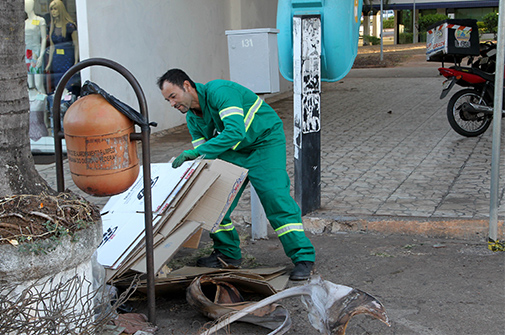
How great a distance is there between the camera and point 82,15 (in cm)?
777

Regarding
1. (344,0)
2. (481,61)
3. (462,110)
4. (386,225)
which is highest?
(344,0)

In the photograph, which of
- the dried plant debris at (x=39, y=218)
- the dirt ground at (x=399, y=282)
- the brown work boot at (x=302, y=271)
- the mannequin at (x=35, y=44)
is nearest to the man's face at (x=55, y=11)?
the mannequin at (x=35, y=44)

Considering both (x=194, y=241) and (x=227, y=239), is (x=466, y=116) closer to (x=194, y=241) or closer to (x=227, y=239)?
(x=227, y=239)

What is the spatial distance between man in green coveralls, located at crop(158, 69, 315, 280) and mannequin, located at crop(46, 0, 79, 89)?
15.7 ft

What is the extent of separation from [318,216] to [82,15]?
4767mm

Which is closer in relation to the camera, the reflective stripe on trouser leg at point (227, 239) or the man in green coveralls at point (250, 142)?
the man in green coveralls at point (250, 142)

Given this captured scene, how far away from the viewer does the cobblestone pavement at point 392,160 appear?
509 cm

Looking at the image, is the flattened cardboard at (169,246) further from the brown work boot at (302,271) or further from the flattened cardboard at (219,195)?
the brown work boot at (302,271)

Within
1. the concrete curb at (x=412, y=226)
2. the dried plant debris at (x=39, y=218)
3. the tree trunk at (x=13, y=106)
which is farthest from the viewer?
the concrete curb at (x=412, y=226)

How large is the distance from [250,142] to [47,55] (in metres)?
5.53

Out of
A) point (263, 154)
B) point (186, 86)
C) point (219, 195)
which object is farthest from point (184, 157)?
point (263, 154)

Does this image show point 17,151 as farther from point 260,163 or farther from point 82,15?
point 82,15

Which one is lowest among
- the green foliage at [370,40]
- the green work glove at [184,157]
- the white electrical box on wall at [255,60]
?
the green work glove at [184,157]

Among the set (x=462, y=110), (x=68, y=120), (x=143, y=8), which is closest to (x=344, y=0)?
(x=68, y=120)
